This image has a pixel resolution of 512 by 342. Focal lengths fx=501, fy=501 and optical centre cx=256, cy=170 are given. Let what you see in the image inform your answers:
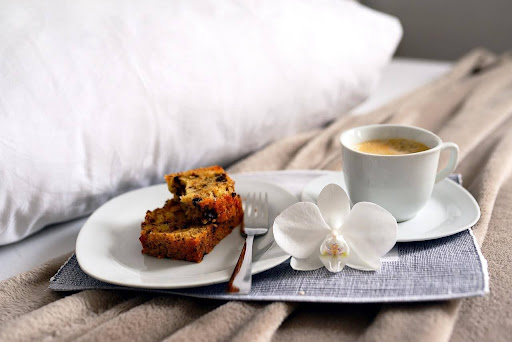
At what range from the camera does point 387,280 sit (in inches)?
21.1

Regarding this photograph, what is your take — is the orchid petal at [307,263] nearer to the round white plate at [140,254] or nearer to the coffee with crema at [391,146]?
the round white plate at [140,254]

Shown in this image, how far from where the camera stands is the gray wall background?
2.44 meters

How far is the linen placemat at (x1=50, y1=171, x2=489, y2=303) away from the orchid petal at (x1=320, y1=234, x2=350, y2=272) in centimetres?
1

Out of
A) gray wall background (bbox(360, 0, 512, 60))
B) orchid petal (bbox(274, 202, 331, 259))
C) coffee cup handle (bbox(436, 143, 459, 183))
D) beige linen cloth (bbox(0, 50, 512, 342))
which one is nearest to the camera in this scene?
beige linen cloth (bbox(0, 50, 512, 342))

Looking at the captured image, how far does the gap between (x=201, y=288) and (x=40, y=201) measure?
286 mm

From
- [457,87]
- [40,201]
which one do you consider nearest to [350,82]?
[457,87]

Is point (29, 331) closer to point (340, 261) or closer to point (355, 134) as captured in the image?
point (340, 261)

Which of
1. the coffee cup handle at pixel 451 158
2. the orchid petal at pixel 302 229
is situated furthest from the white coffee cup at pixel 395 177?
the orchid petal at pixel 302 229

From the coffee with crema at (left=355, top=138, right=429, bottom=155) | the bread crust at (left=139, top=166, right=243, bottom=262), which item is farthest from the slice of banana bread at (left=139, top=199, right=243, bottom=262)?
the coffee with crema at (left=355, top=138, right=429, bottom=155)

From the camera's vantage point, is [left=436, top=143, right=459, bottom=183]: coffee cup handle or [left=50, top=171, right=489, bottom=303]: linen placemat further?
[left=436, top=143, right=459, bottom=183]: coffee cup handle

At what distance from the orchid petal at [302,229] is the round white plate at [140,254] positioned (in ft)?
0.06

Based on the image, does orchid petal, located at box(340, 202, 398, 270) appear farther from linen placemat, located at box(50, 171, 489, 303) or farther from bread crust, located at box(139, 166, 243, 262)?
bread crust, located at box(139, 166, 243, 262)

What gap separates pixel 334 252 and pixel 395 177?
14 cm

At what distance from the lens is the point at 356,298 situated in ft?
1.66
